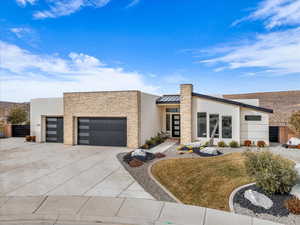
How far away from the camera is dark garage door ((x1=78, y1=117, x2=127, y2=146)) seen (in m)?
16.1

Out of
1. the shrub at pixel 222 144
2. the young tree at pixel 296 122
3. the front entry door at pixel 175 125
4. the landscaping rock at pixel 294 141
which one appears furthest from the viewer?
the front entry door at pixel 175 125

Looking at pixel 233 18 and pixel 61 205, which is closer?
pixel 61 205

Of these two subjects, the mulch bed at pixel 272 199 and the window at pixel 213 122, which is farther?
the window at pixel 213 122

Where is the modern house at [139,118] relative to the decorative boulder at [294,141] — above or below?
above

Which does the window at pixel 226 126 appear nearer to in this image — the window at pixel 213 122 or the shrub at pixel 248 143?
the window at pixel 213 122

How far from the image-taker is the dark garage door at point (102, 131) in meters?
16.1

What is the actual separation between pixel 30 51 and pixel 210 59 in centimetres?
1684

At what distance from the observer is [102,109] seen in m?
16.3

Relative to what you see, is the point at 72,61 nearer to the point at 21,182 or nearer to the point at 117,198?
the point at 21,182

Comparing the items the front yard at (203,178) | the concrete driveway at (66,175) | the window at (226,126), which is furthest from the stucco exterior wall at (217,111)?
the concrete driveway at (66,175)

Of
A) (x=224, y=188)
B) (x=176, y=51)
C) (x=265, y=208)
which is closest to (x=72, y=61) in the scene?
Result: (x=176, y=51)

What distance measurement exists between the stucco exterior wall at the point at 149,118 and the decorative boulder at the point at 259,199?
411 inches

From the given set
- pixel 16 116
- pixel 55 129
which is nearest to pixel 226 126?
pixel 55 129

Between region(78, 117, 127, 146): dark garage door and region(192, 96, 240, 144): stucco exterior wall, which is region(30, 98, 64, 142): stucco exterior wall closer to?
region(78, 117, 127, 146): dark garage door
